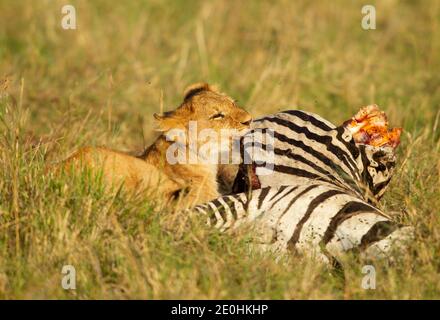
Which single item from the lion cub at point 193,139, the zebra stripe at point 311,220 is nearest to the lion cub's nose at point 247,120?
the lion cub at point 193,139

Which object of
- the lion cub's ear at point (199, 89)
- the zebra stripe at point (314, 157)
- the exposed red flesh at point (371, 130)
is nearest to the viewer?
the zebra stripe at point (314, 157)

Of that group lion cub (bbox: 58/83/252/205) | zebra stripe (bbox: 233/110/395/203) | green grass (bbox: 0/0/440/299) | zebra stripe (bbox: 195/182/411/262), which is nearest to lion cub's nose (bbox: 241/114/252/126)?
lion cub (bbox: 58/83/252/205)

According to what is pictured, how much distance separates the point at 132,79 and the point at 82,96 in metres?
0.75

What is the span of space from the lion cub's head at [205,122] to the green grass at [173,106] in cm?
57

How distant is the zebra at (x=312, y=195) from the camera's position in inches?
187

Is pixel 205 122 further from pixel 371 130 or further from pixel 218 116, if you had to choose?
pixel 371 130

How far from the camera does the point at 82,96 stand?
8.34m

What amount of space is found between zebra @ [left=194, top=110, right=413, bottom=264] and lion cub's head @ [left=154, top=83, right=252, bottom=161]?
0.53 ft

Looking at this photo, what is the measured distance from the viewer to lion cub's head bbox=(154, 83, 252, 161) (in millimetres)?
5781

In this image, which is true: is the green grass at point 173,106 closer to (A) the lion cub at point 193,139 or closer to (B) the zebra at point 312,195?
(B) the zebra at point 312,195

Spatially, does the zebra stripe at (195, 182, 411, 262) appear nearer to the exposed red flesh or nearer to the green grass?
the green grass

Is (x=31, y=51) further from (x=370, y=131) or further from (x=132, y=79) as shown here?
(x=370, y=131)

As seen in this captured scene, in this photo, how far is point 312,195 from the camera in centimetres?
495
